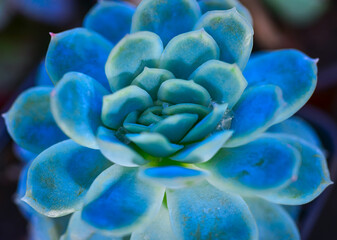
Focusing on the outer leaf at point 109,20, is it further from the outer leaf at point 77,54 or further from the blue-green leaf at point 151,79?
the blue-green leaf at point 151,79

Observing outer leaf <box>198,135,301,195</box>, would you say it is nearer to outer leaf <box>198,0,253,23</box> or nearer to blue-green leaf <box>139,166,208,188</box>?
blue-green leaf <box>139,166,208,188</box>

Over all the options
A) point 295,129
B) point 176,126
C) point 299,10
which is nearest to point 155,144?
point 176,126

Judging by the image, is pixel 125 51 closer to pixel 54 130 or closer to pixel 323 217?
pixel 54 130

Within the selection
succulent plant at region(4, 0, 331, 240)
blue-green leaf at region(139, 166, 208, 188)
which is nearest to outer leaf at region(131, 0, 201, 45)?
succulent plant at region(4, 0, 331, 240)

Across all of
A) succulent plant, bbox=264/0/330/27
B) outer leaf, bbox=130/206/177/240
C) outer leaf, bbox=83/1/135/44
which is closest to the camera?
outer leaf, bbox=130/206/177/240

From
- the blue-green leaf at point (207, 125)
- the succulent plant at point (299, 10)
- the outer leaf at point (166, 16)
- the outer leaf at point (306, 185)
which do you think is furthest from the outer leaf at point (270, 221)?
the succulent plant at point (299, 10)
